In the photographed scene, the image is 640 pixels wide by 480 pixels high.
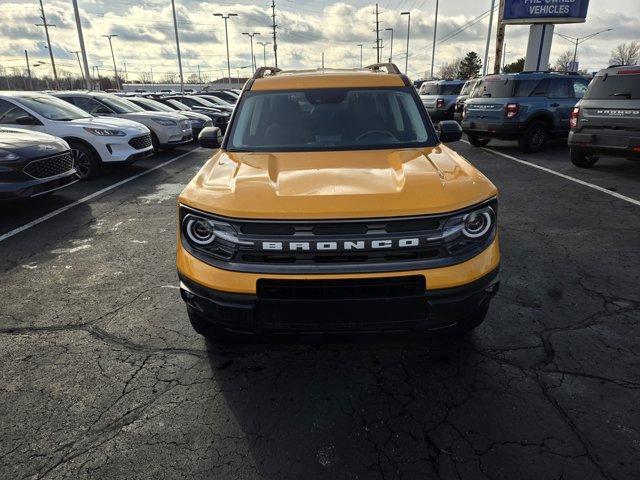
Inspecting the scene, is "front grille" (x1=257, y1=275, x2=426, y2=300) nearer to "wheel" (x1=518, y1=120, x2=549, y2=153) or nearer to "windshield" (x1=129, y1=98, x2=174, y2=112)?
"wheel" (x1=518, y1=120, x2=549, y2=153)

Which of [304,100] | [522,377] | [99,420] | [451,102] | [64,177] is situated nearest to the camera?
[99,420]

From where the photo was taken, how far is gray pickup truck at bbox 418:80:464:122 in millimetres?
18750

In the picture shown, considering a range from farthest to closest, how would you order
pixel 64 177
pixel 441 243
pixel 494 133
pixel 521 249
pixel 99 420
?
1. pixel 494 133
2. pixel 64 177
3. pixel 521 249
4. pixel 99 420
5. pixel 441 243

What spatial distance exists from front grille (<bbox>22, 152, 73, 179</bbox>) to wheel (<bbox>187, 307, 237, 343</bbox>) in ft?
16.2

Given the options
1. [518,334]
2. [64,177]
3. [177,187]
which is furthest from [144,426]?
[177,187]

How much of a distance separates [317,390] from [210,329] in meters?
0.73

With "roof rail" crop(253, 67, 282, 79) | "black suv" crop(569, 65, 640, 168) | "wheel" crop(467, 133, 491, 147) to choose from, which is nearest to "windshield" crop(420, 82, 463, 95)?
"wheel" crop(467, 133, 491, 147)

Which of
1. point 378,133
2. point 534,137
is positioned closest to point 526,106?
point 534,137

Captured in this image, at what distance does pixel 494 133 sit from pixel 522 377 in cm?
1002

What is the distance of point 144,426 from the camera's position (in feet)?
7.82

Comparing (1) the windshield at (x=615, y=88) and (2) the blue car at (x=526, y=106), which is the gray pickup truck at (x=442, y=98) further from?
(1) the windshield at (x=615, y=88)

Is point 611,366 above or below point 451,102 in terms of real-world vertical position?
below

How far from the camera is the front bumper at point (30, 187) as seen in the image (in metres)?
5.91

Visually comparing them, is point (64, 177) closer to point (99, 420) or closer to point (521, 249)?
point (99, 420)
